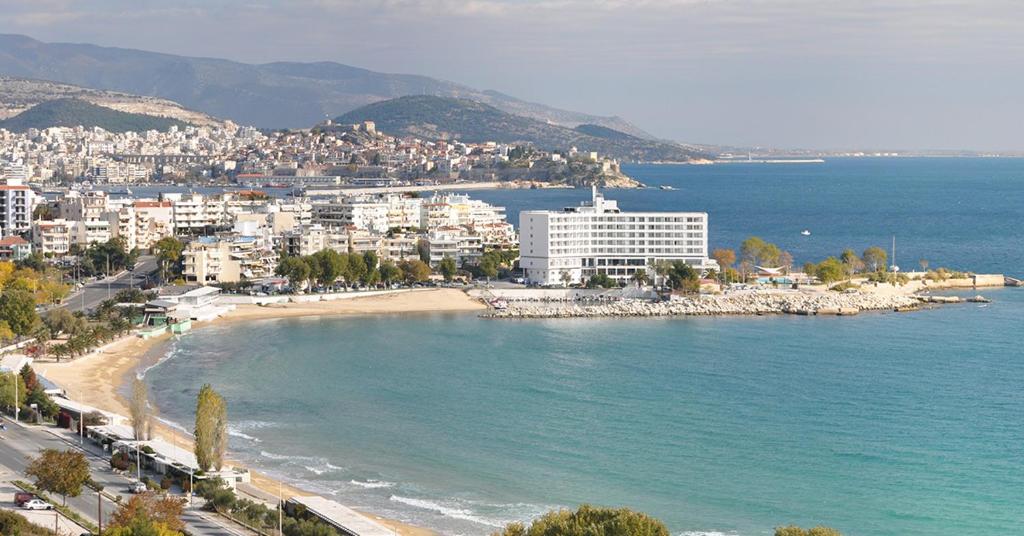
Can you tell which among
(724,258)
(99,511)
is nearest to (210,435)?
(99,511)

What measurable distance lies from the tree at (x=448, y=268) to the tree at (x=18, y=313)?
33.6 feet

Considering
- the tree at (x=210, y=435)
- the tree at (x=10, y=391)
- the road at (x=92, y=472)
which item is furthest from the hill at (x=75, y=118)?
the tree at (x=210, y=435)

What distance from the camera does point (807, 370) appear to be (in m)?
19.4

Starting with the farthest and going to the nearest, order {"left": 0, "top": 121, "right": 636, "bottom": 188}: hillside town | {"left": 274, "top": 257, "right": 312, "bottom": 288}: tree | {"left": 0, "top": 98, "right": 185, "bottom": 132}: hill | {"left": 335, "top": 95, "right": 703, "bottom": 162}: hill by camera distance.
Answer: {"left": 335, "top": 95, "right": 703, "bottom": 162}: hill, {"left": 0, "top": 98, "right": 185, "bottom": 132}: hill, {"left": 0, "top": 121, "right": 636, "bottom": 188}: hillside town, {"left": 274, "top": 257, "right": 312, "bottom": 288}: tree

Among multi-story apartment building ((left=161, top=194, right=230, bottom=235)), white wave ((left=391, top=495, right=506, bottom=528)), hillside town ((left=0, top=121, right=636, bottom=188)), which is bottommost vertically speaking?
white wave ((left=391, top=495, right=506, bottom=528))

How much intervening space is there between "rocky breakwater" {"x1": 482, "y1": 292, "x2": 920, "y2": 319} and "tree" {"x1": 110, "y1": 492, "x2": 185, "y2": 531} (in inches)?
606

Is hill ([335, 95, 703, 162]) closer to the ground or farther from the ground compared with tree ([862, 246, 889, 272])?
farther from the ground

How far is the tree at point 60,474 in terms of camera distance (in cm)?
1111

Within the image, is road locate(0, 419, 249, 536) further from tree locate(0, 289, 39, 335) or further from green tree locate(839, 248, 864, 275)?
green tree locate(839, 248, 864, 275)

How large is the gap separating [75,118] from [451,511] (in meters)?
107

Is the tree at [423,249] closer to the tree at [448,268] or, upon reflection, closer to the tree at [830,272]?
the tree at [448,268]

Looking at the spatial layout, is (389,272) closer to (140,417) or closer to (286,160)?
(140,417)

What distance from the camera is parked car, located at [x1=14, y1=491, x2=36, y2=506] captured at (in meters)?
11.0

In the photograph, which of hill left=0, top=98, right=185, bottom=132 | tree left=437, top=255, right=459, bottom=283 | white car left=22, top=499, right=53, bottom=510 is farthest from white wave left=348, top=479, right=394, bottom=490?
hill left=0, top=98, right=185, bottom=132
